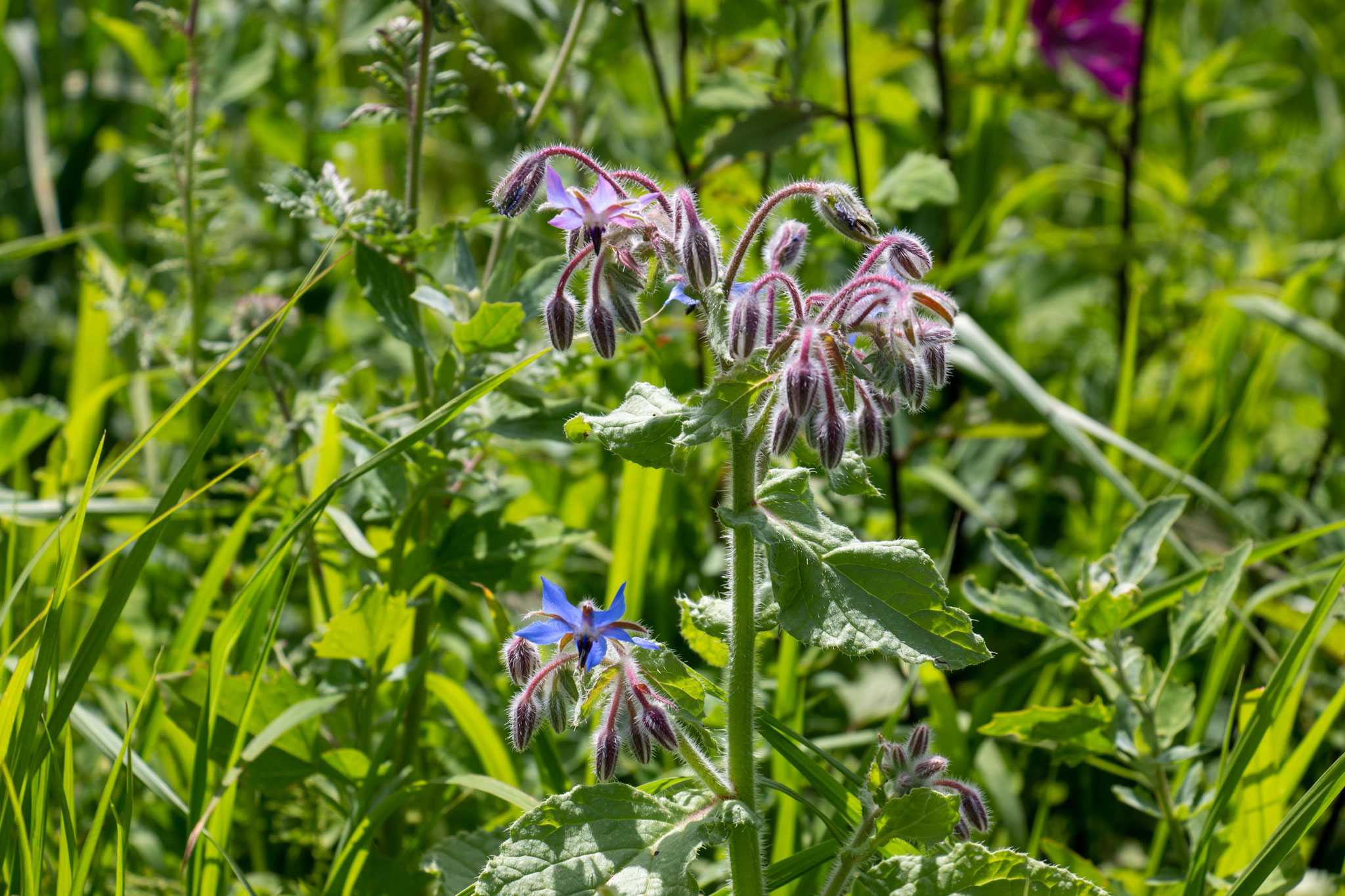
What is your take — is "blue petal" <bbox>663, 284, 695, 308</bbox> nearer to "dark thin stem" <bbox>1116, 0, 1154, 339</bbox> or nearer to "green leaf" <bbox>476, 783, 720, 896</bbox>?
"green leaf" <bbox>476, 783, 720, 896</bbox>

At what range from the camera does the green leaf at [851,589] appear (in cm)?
129

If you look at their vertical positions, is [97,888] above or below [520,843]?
below

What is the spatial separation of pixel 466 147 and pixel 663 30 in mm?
895

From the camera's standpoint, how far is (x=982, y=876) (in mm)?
1349

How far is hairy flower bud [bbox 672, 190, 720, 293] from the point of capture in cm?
128

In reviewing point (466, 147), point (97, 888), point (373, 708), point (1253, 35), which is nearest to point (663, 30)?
point (466, 147)

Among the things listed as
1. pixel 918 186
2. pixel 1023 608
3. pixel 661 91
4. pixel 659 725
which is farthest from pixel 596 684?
pixel 661 91

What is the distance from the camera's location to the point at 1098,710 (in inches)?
65.2

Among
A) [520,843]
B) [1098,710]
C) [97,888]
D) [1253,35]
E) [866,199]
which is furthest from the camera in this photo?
[1253,35]

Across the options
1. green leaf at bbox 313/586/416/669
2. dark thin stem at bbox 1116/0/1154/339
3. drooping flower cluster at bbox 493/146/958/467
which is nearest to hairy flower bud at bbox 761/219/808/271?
drooping flower cluster at bbox 493/146/958/467

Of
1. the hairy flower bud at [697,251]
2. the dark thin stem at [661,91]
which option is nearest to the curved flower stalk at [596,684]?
the hairy flower bud at [697,251]

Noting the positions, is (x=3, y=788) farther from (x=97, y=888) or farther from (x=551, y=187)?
(x=551, y=187)

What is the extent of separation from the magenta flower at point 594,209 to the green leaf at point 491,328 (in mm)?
339

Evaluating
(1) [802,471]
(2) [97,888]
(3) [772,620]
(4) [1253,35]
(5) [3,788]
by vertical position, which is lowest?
(2) [97,888]
